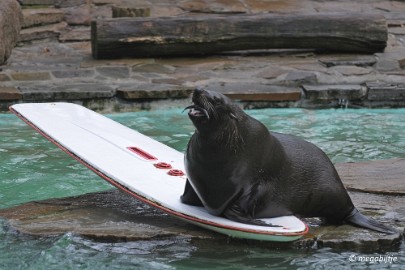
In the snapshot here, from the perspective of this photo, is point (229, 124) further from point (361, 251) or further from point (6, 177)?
point (6, 177)

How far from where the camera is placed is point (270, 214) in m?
4.04

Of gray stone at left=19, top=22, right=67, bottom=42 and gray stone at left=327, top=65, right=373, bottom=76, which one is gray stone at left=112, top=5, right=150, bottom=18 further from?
gray stone at left=327, top=65, right=373, bottom=76

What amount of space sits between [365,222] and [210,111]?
1057 millimetres

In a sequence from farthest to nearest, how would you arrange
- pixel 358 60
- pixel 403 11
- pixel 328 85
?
pixel 403 11, pixel 358 60, pixel 328 85

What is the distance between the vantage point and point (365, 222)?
165 inches

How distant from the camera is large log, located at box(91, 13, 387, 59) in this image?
9.28m

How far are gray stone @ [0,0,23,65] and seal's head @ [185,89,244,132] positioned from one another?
5773 mm

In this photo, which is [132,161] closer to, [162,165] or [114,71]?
[162,165]

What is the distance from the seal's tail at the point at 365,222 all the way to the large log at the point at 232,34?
544 centimetres

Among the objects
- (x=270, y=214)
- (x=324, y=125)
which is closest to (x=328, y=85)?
(x=324, y=125)

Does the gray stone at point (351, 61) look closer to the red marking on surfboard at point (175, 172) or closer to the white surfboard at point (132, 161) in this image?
the white surfboard at point (132, 161)

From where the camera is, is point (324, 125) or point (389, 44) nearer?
point (324, 125)

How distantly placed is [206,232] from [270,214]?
0.33m

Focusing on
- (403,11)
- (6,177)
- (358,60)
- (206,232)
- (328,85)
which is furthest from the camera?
(403,11)
